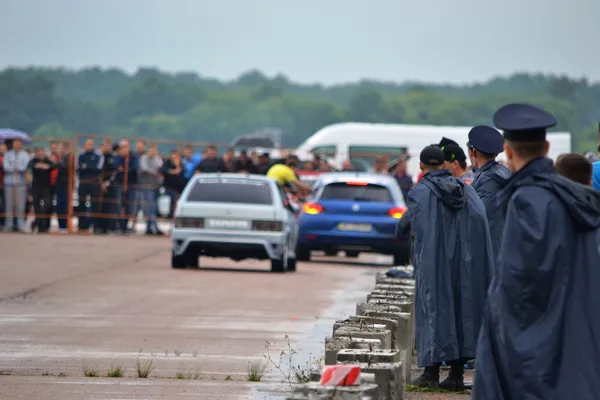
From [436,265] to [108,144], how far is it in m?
25.3

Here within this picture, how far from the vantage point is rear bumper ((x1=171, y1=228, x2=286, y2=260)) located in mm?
25297

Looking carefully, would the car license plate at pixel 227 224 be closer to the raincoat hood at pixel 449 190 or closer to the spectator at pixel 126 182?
the spectator at pixel 126 182

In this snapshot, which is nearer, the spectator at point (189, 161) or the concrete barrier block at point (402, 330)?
the concrete barrier block at point (402, 330)

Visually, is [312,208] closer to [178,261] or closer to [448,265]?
[178,261]

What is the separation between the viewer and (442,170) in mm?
12023

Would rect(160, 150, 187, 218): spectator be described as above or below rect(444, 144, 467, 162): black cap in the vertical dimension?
below

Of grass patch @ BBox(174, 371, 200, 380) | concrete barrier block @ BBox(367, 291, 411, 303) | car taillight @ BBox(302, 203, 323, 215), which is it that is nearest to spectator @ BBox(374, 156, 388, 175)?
car taillight @ BBox(302, 203, 323, 215)

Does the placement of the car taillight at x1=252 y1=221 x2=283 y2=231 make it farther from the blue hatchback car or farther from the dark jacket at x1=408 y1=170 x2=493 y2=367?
the dark jacket at x1=408 y1=170 x2=493 y2=367

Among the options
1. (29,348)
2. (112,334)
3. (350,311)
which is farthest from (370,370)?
(350,311)

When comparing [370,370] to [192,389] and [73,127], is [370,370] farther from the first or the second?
[73,127]

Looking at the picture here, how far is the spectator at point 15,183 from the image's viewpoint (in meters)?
35.5

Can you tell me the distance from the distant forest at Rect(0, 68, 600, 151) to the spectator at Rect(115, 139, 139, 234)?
3617 inches

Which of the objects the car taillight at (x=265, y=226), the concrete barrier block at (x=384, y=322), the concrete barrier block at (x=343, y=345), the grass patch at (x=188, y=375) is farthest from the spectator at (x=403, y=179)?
the concrete barrier block at (x=343, y=345)

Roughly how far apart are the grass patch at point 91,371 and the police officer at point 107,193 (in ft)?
76.9
